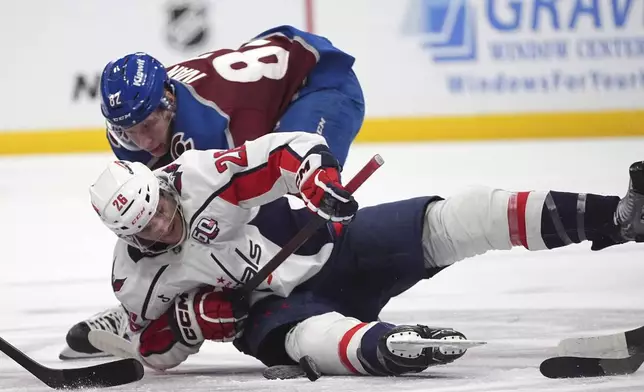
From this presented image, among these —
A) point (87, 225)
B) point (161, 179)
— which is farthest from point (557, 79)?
point (161, 179)

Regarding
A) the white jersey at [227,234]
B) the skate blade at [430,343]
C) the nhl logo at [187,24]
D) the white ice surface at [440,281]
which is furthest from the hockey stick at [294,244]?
the nhl logo at [187,24]

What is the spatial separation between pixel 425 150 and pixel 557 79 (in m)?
0.79

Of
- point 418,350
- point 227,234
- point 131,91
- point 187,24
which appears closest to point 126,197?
point 227,234

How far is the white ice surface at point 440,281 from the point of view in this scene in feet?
8.59

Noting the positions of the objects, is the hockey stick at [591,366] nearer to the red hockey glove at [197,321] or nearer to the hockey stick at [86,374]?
→ the red hockey glove at [197,321]

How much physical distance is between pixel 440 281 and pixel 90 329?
1.27m

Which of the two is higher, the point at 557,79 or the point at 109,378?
A: the point at 557,79

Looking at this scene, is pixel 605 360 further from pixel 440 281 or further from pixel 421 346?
pixel 440 281

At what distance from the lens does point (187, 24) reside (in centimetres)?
662

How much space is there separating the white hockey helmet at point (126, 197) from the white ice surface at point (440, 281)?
0.37m

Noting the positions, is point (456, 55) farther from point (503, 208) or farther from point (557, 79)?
point (503, 208)

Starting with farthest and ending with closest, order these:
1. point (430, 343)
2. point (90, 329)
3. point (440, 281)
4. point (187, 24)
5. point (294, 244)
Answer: point (187, 24) → point (440, 281) → point (90, 329) → point (294, 244) → point (430, 343)

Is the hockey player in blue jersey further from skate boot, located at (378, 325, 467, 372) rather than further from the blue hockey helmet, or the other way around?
skate boot, located at (378, 325, 467, 372)

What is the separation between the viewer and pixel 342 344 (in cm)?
252
